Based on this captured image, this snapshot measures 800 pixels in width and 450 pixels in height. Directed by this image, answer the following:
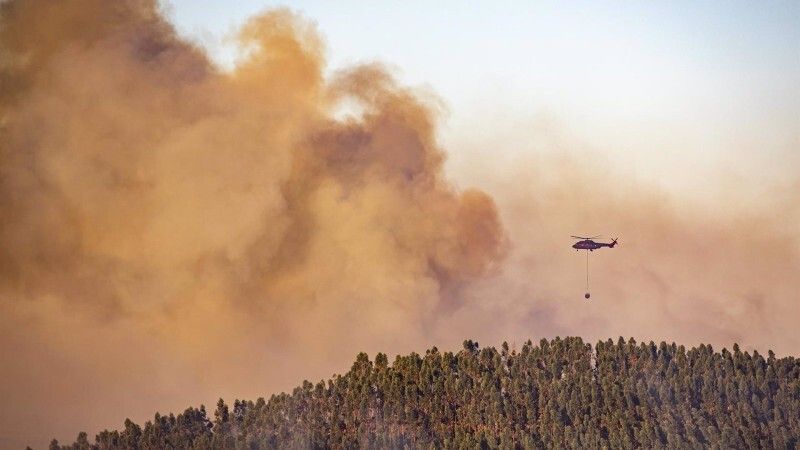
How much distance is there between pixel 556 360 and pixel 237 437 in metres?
21.5

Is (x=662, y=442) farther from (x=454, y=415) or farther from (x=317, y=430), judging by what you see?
(x=317, y=430)

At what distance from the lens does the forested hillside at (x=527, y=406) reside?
402ft

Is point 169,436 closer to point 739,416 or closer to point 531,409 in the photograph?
point 531,409

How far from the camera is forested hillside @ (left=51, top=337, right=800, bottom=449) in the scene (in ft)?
402

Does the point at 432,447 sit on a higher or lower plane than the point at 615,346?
lower

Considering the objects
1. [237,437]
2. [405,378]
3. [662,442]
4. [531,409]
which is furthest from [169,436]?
[662,442]

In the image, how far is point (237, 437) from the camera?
131 meters

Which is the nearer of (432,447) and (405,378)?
(432,447)

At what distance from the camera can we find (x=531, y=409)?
12669 centimetres

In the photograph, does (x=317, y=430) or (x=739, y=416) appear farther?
(x=317, y=430)

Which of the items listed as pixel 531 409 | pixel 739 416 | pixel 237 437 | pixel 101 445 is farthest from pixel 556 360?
pixel 101 445

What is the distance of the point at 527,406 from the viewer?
12712cm

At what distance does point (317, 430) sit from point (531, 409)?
14.3 meters

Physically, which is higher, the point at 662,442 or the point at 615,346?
the point at 615,346
